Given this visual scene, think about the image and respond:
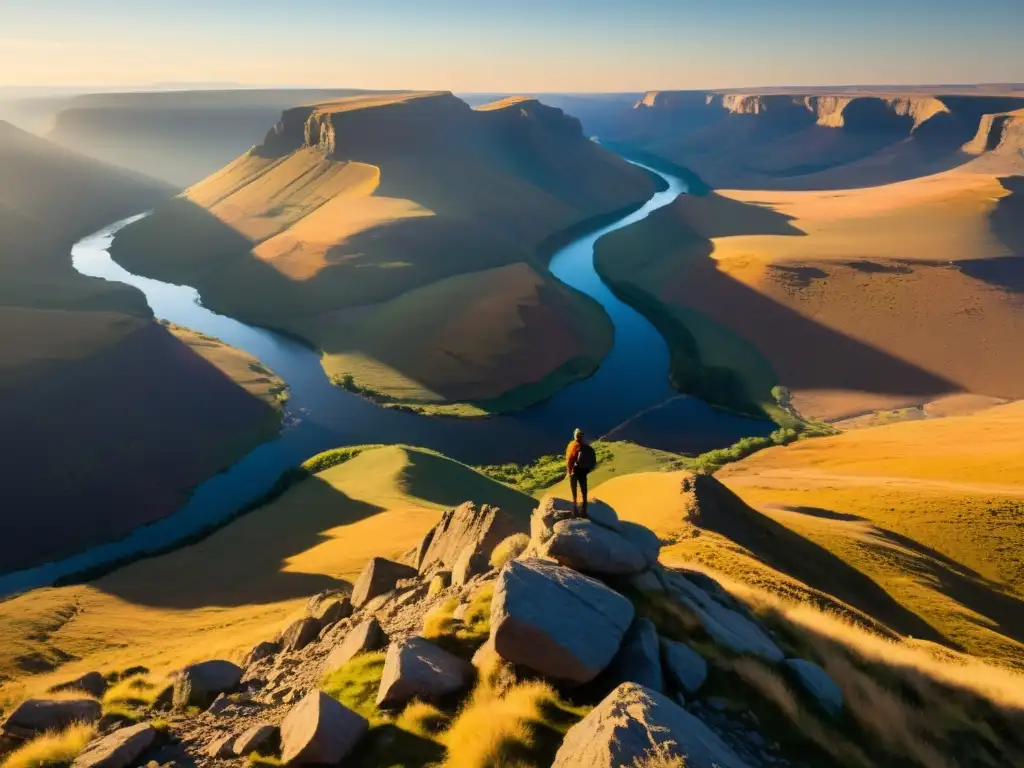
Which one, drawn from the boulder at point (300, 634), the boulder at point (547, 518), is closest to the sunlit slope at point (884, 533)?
the boulder at point (547, 518)

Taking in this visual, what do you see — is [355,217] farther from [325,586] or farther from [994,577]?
[994,577]

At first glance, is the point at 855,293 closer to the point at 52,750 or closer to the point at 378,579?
the point at 378,579

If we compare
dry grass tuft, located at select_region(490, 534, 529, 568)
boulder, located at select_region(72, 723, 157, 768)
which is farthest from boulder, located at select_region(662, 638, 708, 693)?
boulder, located at select_region(72, 723, 157, 768)

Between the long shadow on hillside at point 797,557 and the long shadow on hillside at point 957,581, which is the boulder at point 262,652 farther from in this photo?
the long shadow on hillside at point 957,581

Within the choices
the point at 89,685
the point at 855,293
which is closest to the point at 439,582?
the point at 89,685

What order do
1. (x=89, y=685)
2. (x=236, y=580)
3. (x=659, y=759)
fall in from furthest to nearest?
(x=236, y=580), (x=89, y=685), (x=659, y=759)

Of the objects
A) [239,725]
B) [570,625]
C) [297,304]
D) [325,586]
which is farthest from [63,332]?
[570,625]

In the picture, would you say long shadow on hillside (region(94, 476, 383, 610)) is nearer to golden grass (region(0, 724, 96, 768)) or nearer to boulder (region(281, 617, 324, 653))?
boulder (region(281, 617, 324, 653))
